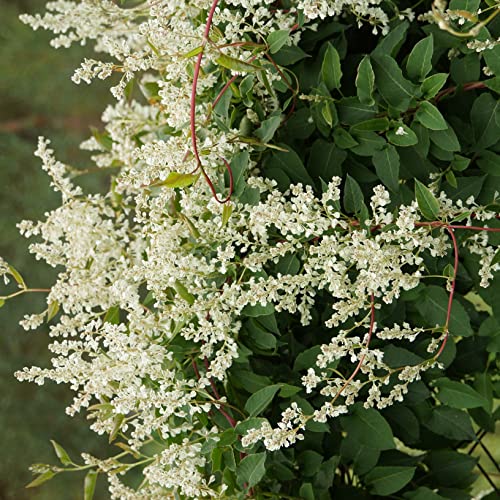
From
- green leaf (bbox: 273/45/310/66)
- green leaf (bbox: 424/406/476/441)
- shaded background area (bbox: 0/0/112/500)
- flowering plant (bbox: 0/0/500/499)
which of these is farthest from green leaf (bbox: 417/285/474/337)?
shaded background area (bbox: 0/0/112/500)

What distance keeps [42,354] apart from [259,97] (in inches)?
43.9

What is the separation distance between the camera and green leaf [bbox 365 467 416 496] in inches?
26.4

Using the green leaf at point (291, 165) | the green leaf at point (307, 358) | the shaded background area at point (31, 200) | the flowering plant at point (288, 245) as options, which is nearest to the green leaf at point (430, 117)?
the flowering plant at point (288, 245)

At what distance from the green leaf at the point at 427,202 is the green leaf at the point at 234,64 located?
151 millimetres

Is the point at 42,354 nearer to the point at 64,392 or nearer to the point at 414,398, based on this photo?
the point at 64,392

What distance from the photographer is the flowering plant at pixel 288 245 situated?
555 millimetres

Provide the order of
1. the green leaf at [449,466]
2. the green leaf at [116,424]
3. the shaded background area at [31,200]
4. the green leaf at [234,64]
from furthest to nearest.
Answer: the shaded background area at [31,200], the green leaf at [449,466], the green leaf at [116,424], the green leaf at [234,64]

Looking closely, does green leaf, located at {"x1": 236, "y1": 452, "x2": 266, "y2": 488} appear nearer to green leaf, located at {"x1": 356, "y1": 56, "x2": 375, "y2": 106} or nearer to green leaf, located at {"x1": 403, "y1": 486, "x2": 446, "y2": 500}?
green leaf, located at {"x1": 403, "y1": 486, "x2": 446, "y2": 500}

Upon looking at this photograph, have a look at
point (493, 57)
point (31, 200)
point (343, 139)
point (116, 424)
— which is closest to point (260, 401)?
point (116, 424)

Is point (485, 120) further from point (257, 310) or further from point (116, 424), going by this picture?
point (116, 424)

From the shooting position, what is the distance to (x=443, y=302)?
0.61 m

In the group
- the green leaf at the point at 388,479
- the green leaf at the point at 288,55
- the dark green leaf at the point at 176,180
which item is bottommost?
the green leaf at the point at 388,479

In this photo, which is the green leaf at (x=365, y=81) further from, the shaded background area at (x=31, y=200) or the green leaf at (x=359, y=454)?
the shaded background area at (x=31, y=200)

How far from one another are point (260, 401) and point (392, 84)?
0.93 ft
